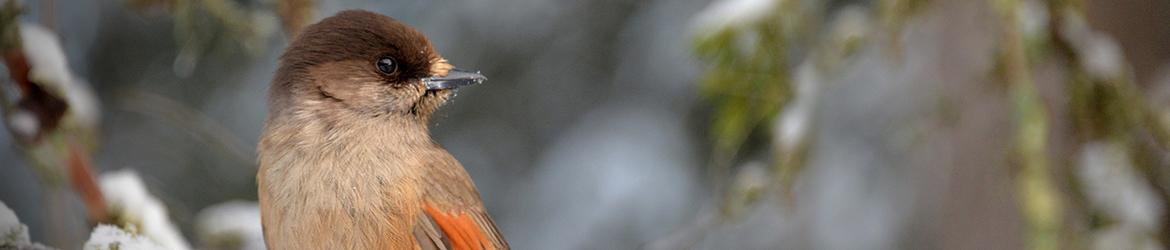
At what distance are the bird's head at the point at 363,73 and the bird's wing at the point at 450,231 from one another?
139 millimetres

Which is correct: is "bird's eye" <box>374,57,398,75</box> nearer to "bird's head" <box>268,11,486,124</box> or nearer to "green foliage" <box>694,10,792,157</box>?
"bird's head" <box>268,11,486,124</box>

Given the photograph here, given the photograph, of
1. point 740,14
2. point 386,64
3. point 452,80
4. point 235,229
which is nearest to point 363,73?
point 386,64

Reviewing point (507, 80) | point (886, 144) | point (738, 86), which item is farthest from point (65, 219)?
point (886, 144)

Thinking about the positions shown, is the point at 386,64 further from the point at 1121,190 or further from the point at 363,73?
the point at 1121,190

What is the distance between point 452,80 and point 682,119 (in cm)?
218

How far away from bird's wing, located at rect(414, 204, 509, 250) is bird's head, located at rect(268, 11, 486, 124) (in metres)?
0.14

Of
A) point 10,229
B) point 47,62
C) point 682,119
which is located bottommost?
point 10,229

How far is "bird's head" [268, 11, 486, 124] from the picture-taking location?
37.6 inches

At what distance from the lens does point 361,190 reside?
1012 millimetres

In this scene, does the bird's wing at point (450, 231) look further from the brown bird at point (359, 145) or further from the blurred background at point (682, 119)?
the blurred background at point (682, 119)

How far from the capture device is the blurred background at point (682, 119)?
129cm

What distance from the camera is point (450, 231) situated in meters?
1.07

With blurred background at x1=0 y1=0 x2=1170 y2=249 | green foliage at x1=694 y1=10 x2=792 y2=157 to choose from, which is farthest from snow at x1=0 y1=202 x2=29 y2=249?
green foliage at x1=694 y1=10 x2=792 y2=157

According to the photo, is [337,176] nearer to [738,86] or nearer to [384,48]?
[384,48]
